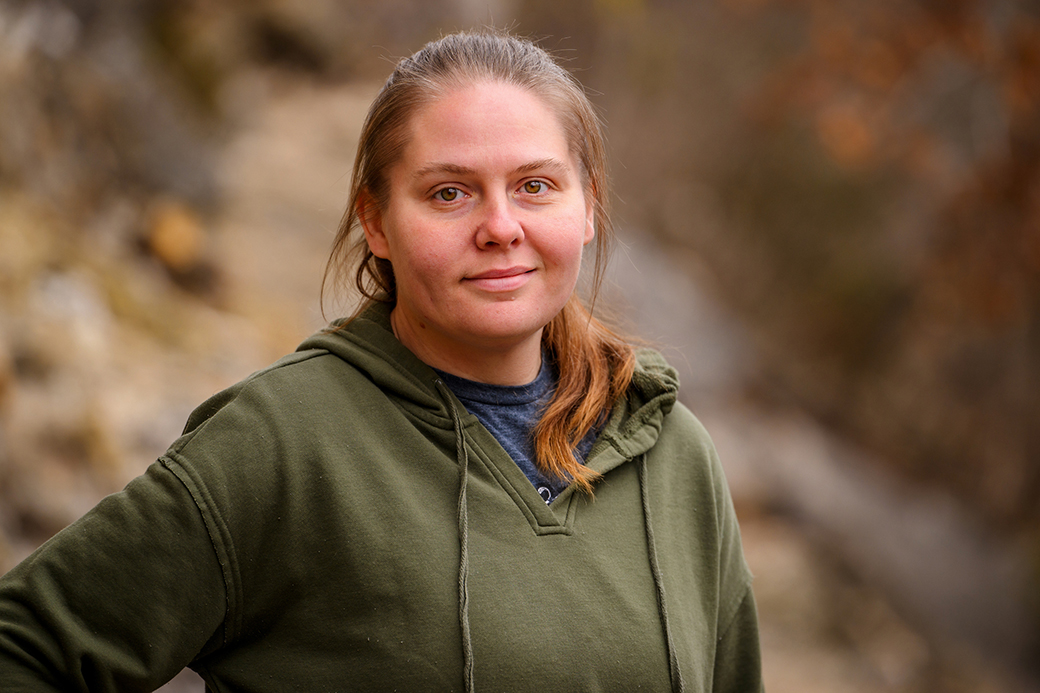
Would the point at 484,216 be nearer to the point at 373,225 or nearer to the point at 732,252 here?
the point at 373,225

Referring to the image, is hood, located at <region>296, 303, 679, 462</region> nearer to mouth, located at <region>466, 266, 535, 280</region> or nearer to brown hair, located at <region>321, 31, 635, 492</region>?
brown hair, located at <region>321, 31, 635, 492</region>

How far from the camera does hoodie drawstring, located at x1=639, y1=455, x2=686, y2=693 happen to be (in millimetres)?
1331

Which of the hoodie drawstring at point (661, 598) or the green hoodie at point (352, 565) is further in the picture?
the hoodie drawstring at point (661, 598)

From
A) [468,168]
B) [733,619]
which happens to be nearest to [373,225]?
[468,168]

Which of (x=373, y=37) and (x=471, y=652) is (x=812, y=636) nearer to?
(x=471, y=652)

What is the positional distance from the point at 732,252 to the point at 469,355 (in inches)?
279

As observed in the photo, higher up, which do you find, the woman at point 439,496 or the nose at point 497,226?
the nose at point 497,226

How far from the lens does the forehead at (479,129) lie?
130 cm

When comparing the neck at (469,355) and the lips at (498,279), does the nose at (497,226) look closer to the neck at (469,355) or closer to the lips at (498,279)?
the lips at (498,279)

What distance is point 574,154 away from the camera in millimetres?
1420

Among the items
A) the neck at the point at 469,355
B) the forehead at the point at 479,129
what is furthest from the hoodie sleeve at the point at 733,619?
the forehead at the point at 479,129

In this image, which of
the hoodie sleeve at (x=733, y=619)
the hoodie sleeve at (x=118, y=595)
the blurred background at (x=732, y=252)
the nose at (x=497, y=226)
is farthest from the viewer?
the blurred background at (x=732, y=252)

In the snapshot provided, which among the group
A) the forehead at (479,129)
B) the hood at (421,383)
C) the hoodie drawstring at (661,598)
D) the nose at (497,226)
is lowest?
the hoodie drawstring at (661,598)

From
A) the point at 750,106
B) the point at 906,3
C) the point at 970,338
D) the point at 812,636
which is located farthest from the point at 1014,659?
the point at 750,106
